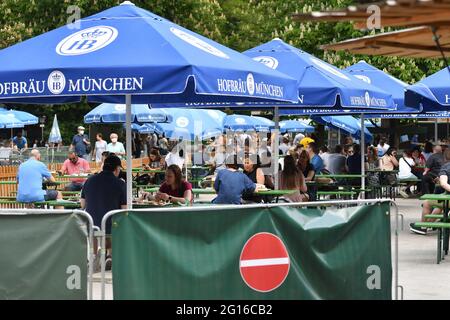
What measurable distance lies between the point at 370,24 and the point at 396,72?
27.8 meters

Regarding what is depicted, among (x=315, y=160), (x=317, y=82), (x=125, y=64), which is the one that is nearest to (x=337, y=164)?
(x=315, y=160)

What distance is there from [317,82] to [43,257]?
30.9 ft

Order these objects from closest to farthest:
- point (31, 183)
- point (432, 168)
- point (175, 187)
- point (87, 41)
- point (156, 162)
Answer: point (87, 41) < point (175, 187) < point (31, 183) < point (432, 168) < point (156, 162)

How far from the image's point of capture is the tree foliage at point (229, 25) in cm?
3488

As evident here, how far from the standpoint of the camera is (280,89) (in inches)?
496

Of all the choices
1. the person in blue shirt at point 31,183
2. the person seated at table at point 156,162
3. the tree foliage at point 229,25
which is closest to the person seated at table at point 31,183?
the person in blue shirt at point 31,183

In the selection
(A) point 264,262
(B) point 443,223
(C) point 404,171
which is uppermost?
(C) point 404,171

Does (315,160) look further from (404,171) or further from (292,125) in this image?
(292,125)

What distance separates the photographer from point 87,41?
11297mm

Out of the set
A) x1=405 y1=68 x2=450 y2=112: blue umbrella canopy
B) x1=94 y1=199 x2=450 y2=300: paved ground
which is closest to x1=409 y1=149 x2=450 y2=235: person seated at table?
x1=94 y1=199 x2=450 y2=300: paved ground

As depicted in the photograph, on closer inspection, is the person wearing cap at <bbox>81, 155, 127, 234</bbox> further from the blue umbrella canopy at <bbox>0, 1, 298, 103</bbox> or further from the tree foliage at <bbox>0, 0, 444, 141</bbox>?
the tree foliage at <bbox>0, 0, 444, 141</bbox>

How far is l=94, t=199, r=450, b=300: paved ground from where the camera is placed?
37.1ft
